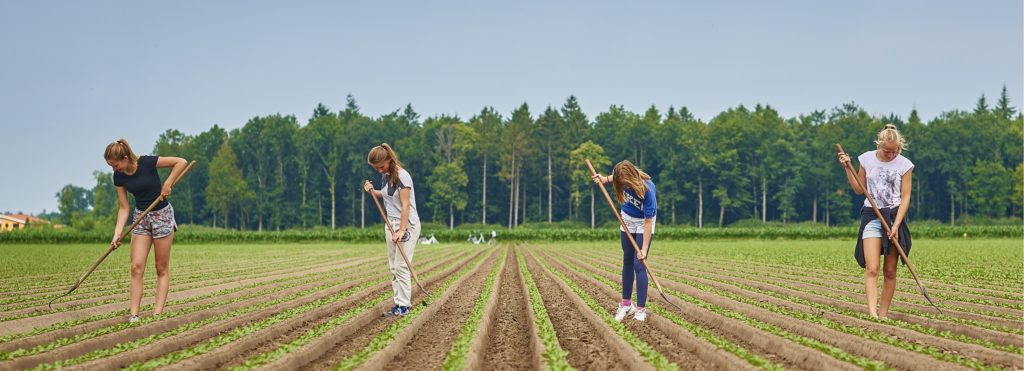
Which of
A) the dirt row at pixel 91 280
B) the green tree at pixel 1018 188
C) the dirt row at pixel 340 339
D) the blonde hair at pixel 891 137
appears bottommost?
the dirt row at pixel 91 280

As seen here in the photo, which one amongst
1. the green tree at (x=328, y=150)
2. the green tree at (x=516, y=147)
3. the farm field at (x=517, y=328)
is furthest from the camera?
the green tree at (x=328, y=150)

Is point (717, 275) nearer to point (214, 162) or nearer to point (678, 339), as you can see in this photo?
point (678, 339)

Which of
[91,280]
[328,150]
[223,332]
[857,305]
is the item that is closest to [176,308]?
[223,332]

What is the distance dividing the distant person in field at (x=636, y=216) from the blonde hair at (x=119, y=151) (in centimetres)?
540

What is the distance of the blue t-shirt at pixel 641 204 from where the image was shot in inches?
365

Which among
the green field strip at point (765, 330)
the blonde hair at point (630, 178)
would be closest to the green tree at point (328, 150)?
the green field strip at point (765, 330)

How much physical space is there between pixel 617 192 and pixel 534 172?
8738 centimetres

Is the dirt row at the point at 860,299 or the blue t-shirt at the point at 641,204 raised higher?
the blue t-shirt at the point at 641,204

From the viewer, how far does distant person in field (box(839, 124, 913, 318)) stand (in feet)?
28.8

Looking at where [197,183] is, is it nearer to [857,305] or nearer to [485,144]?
[485,144]

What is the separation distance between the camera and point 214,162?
97.3 metres

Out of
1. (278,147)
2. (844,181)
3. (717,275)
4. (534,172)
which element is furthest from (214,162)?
(717,275)

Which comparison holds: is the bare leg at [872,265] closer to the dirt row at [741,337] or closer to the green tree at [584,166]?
the dirt row at [741,337]

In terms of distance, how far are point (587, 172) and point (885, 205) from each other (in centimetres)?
8083
